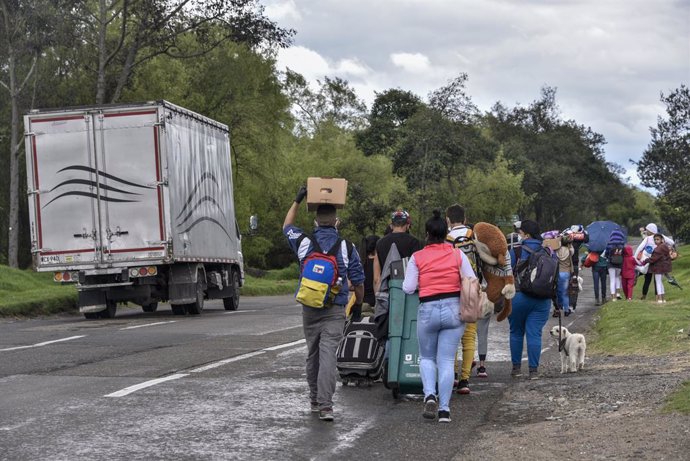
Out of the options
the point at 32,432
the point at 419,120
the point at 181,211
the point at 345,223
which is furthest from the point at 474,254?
the point at 419,120

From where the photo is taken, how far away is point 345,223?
59.1 m

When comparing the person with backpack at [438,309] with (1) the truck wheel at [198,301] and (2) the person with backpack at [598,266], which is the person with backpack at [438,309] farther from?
(2) the person with backpack at [598,266]

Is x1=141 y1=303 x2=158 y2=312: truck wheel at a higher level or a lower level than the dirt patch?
higher

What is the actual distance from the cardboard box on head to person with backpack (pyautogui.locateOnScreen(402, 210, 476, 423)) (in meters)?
0.77

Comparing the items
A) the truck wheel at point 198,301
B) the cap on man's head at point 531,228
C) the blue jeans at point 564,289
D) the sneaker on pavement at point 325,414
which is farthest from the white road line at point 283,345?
the blue jeans at point 564,289

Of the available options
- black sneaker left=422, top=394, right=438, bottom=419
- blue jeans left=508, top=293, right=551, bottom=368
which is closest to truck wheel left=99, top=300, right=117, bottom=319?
blue jeans left=508, top=293, right=551, bottom=368

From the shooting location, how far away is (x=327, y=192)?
907cm

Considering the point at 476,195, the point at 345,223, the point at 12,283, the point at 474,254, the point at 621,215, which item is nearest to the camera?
the point at 474,254

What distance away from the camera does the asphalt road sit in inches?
309

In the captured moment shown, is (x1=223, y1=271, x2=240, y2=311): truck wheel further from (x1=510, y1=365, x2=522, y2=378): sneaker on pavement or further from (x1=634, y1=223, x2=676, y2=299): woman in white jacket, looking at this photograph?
(x1=510, y1=365, x2=522, y2=378): sneaker on pavement

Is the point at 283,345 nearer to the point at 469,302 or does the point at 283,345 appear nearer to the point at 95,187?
the point at 95,187

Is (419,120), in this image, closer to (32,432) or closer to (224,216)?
(224,216)

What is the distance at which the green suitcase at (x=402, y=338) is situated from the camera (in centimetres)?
1012

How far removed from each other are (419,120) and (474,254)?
2055 inches
